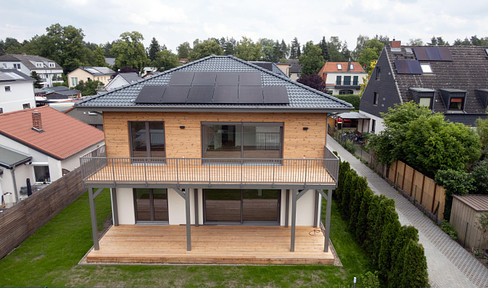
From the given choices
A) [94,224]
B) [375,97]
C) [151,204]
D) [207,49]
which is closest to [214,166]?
[151,204]

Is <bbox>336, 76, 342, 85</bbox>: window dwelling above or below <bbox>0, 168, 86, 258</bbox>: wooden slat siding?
above

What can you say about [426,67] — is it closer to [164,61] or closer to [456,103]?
[456,103]

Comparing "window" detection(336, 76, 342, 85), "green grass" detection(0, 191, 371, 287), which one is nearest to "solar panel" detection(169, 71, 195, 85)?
"green grass" detection(0, 191, 371, 287)

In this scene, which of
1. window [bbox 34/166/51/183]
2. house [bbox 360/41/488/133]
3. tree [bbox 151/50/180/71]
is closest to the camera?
window [bbox 34/166/51/183]

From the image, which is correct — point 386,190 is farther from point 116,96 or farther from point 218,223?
point 116,96

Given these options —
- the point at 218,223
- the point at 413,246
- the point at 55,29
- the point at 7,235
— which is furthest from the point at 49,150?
the point at 55,29

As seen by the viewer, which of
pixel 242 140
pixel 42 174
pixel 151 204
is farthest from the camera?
pixel 42 174

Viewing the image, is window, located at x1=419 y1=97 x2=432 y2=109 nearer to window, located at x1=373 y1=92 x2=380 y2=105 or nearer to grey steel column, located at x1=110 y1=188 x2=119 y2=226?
window, located at x1=373 y1=92 x2=380 y2=105
